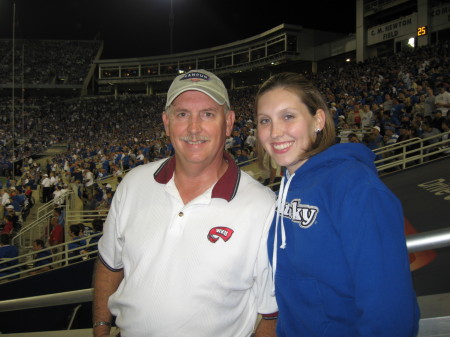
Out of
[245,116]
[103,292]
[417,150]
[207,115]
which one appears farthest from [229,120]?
[245,116]

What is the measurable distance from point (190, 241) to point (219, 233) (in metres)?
0.12

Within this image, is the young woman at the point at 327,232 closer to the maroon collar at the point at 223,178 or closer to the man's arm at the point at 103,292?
the maroon collar at the point at 223,178

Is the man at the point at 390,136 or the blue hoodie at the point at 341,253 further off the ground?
the man at the point at 390,136

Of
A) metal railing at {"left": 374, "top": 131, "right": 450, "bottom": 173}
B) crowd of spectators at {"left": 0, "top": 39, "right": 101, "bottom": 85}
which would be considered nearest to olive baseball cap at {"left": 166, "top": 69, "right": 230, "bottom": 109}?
metal railing at {"left": 374, "top": 131, "right": 450, "bottom": 173}

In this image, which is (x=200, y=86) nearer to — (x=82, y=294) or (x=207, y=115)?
(x=207, y=115)

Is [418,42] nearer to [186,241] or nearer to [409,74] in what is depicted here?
[409,74]

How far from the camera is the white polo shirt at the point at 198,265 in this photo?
151 cm

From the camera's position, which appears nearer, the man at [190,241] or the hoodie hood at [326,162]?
the hoodie hood at [326,162]

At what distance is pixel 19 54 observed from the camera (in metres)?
47.7

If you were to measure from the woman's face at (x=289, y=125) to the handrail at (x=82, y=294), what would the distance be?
0.49m

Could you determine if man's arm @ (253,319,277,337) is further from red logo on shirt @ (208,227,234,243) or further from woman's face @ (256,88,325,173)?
woman's face @ (256,88,325,173)

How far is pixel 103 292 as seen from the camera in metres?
1.81

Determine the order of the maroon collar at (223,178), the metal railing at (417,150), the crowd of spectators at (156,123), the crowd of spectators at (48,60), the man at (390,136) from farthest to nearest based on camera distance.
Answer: the crowd of spectators at (48,60), the crowd of spectators at (156,123), the man at (390,136), the metal railing at (417,150), the maroon collar at (223,178)

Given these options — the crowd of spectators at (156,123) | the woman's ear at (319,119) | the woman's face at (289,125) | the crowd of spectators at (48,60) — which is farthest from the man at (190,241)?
the crowd of spectators at (48,60)
